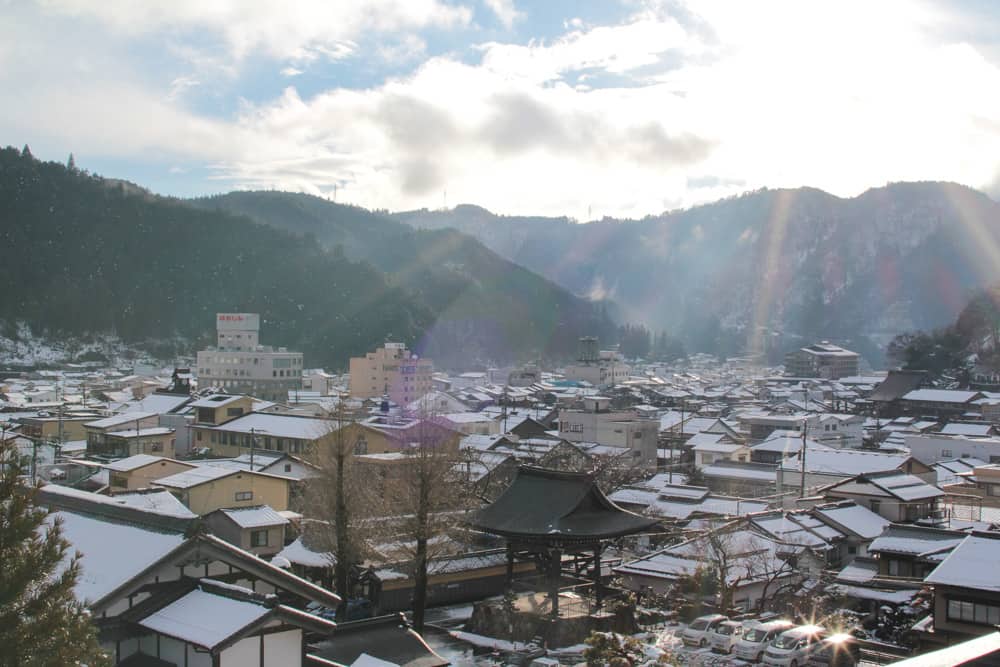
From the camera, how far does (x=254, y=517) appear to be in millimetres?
16359

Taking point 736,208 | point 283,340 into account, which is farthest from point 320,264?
point 736,208

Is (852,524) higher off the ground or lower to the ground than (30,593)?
lower

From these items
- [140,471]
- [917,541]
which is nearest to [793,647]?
[917,541]

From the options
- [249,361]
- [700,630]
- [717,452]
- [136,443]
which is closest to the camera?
[700,630]

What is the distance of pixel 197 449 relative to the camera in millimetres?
30328

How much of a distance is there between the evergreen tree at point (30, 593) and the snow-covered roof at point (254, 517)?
10925mm

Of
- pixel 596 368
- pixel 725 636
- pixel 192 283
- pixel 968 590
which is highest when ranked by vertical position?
pixel 192 283

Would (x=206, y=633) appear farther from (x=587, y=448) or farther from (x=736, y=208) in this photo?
(x=736, y=208)

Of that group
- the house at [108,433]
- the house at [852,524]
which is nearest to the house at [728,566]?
the house at [852,524]

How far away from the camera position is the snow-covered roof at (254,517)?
16058 millimetres

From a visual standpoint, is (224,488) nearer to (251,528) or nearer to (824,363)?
(251,528)

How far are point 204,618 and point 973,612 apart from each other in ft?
29.9

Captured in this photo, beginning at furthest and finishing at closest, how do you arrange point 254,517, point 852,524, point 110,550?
point 852,524 → point 254,517 → point 110,550

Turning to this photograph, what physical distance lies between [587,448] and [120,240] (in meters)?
79.7
